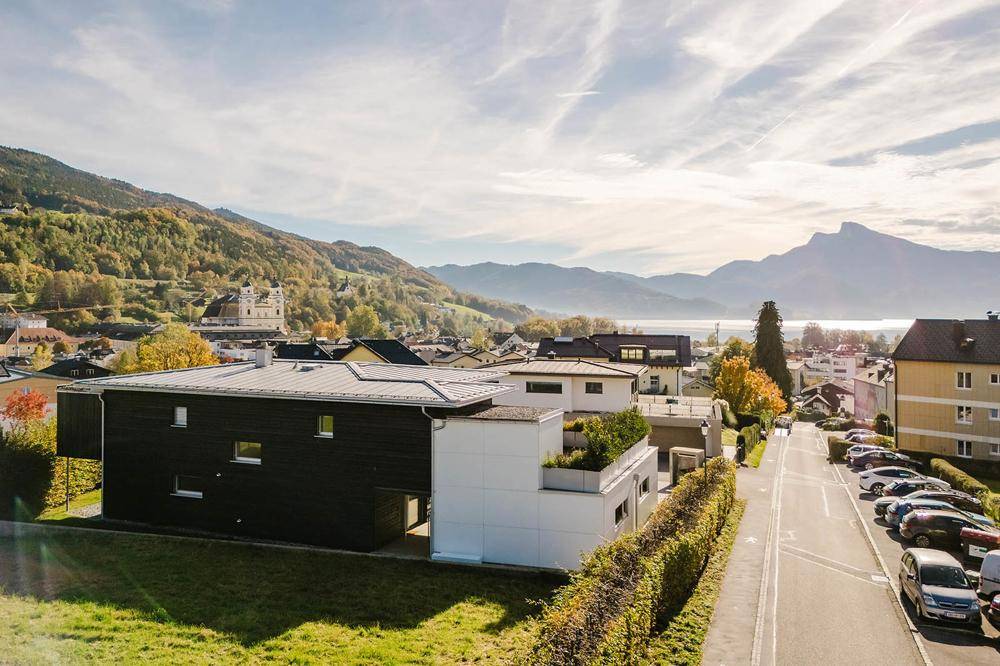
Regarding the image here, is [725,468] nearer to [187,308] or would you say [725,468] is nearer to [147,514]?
[147,514]

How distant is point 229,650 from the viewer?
43.3ft

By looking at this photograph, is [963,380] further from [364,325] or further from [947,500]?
[364,325]

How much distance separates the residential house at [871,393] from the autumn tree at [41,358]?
10557cm

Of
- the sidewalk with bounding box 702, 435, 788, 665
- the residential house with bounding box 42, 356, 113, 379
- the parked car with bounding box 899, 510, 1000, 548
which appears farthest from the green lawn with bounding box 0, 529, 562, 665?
the residential house with bounding box 42, 356, 113, 379

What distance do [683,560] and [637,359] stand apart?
155 ft

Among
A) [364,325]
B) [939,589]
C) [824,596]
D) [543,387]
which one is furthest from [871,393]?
[364,325]

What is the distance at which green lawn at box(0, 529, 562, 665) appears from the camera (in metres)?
13.1

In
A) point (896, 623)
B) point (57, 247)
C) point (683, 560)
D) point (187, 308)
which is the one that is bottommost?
point (896, 623)

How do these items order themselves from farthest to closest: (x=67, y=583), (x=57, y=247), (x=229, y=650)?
(x=57, y=247), (x=67, y=583), (x=229, y=650)

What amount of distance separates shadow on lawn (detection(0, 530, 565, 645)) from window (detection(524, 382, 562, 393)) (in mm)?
18680

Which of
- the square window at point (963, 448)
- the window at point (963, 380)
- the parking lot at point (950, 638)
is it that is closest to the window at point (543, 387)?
the parking lot at point (950, 638)

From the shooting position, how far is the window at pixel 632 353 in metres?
61.9

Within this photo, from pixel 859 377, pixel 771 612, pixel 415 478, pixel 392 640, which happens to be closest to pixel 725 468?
pixel 771 612

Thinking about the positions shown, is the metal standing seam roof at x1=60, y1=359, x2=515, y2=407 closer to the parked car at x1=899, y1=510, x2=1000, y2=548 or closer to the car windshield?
the car windshield
